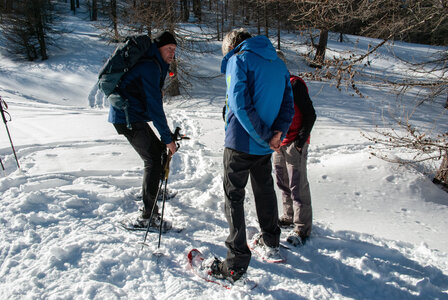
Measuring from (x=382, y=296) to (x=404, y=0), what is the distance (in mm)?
5055

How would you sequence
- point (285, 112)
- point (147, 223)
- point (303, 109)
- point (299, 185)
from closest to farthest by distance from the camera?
point (285, 112)
point (303, 109)
point (299, 185)
point (147, 223)

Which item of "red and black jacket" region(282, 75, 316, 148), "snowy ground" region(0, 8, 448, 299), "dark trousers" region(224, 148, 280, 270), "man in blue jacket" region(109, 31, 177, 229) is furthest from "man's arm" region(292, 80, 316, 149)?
"man in blue jacket" region(109, 31, 177, 229)

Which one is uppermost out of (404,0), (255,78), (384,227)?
(404,0)

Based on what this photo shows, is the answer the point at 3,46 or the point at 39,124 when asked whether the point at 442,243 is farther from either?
the point at 3,46

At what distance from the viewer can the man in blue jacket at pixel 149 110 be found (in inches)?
106

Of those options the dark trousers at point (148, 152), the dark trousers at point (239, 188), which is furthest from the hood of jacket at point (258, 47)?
the dark trousers at point (148, 152)

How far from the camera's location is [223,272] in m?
2.45

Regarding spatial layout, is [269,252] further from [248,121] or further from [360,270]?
[248,121]

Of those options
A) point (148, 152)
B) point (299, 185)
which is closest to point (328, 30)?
point (299, 185)

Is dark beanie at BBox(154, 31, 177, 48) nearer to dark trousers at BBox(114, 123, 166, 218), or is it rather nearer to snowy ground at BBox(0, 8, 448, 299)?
dark trousers at BBox(114, 123, 166, 218)

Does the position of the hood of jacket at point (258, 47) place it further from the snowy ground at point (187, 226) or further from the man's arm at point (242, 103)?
the snowy ground at point (187, 226)

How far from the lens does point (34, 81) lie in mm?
18141

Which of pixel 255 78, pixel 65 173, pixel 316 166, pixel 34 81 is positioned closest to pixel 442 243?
pixel 316 166

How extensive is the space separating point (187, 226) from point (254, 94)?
180cm
